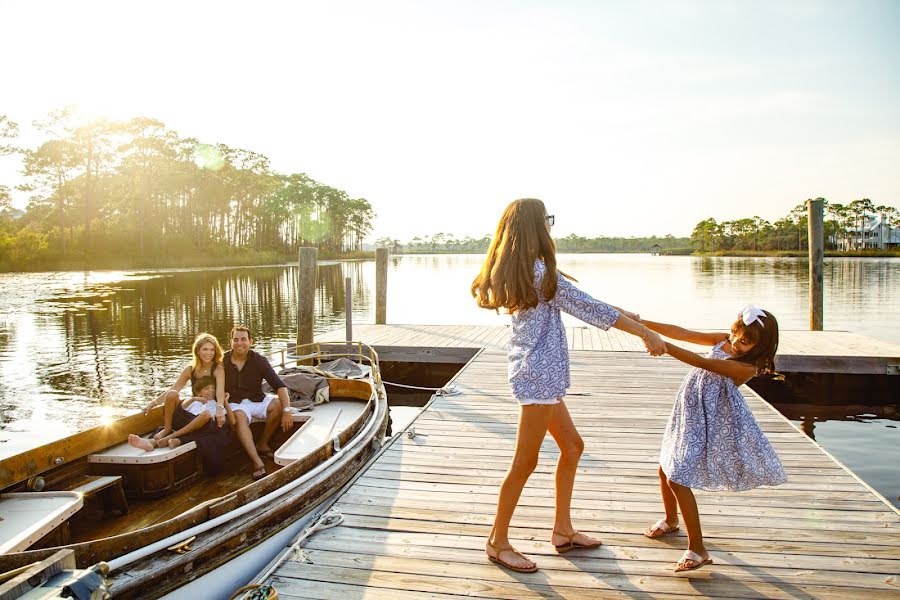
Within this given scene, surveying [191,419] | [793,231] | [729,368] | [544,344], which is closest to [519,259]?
[544,344]

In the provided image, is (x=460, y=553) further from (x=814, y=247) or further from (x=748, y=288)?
(x=748, y=288)

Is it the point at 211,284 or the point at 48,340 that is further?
the point at 211,284

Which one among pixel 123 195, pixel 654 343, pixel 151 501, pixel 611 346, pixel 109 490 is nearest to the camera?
pixel 654 343

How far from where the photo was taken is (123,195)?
2307 inches

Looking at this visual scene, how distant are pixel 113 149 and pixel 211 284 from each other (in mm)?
29075

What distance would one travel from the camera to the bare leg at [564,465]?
325cm

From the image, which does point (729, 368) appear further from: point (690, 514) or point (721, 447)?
point (690, 514)

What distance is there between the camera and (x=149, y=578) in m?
3.61

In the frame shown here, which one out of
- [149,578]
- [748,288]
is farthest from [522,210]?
[748,288]

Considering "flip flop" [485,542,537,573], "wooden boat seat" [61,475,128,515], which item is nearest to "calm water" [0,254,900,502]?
"wooden boat seat" [61,475,128,515]

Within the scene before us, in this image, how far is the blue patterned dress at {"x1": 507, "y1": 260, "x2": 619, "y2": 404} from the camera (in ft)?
9.77

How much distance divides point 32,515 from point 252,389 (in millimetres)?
2364

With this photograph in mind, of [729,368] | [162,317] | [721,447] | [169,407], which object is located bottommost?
Result: [162,317]

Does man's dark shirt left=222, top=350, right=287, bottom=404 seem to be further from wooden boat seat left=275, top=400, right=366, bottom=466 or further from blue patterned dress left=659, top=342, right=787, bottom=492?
blue patterned dress left=659, top=342, right=787, bottom=492
